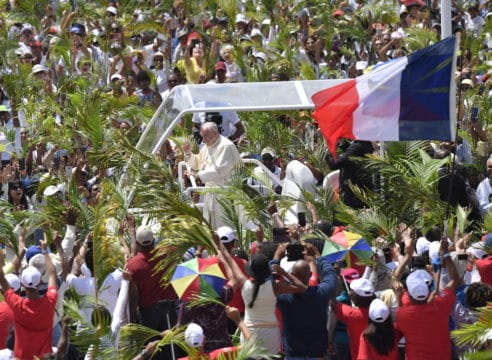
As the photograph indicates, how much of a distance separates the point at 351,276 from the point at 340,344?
60 centimetres

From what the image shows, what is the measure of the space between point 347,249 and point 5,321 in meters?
2.94

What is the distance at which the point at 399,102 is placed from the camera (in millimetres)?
12445

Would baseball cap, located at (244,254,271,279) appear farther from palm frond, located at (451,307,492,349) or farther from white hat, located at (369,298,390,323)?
palm frond, located at (451,307,492,349)

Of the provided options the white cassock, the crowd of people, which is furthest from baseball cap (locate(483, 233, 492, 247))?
the white cassock

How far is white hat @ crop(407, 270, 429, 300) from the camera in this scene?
1022 cm

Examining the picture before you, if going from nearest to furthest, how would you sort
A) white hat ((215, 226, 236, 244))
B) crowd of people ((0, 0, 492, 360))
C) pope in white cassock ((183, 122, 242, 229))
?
1. crowd of people ((0, 0, 492, 360))
2. white hat ((215, 226, 236, 244))
3. pope in white cassock ((183, 122, 242, 229))

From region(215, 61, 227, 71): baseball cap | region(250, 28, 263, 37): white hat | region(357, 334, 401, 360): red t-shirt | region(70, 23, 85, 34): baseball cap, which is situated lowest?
region(357, 334, 401, 360): red t-shirt

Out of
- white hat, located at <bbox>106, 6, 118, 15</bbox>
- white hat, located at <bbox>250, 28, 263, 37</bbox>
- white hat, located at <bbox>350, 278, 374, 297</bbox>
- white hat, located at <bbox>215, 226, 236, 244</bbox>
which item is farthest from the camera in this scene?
white hat, located at <bbox>106, 6, 118, 15</bbox>

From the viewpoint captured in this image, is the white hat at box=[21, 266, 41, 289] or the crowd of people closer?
the crowd of people

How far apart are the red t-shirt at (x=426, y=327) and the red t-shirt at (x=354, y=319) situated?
0.31 metres

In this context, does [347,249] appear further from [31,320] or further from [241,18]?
[241,18]

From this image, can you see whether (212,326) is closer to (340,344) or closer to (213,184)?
(340,344)

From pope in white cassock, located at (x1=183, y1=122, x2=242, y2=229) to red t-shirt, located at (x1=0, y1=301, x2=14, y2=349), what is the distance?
3.69 m

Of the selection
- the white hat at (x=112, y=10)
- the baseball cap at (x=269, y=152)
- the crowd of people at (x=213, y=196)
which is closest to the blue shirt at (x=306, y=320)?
the crowd of people at (x=213, y=196)
